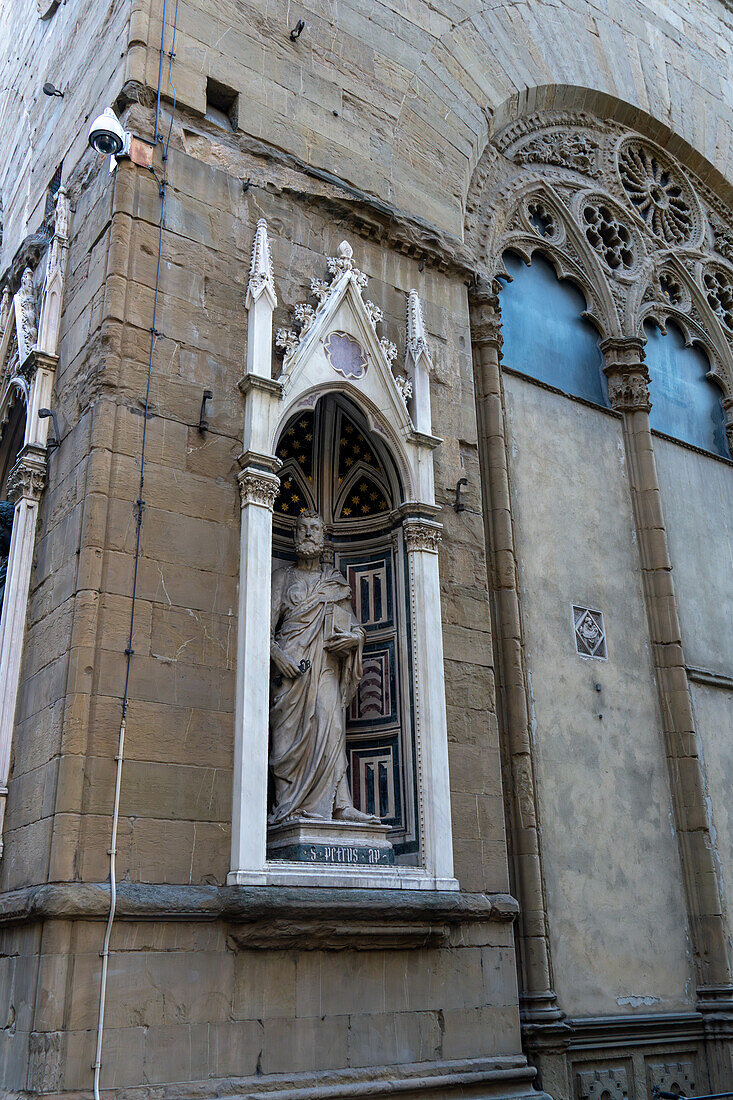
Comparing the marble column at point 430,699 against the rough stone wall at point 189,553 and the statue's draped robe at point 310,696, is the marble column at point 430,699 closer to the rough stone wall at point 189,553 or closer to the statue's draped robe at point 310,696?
the rough stone wall at point 189,553

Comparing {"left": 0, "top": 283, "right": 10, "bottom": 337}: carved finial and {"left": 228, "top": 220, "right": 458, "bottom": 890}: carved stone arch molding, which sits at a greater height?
{"left": 0, "top": 283, "right": 10, "bottom": 337}: carved finial

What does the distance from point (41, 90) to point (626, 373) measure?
24.3 ft

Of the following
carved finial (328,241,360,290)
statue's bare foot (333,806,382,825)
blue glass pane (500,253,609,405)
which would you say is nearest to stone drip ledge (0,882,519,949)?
statue's bare foot (333,806,382,825)

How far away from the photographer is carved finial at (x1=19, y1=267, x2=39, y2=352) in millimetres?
8773

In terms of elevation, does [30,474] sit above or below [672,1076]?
above

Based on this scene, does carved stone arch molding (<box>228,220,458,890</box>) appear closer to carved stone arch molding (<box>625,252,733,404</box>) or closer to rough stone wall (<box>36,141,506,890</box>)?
rough stone wall (<box>36,141,506,890</box>)

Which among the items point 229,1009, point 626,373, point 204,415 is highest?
point 626,373

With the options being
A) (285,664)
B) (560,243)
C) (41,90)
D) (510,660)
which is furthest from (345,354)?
(41,90)

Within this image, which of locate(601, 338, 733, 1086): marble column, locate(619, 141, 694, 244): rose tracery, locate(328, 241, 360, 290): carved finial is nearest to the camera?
locate(328, 241, 360, 290): carved finial

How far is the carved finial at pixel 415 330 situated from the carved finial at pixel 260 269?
1.33 metres

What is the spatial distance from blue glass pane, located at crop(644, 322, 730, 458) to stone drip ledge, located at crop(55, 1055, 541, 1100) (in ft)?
25.2

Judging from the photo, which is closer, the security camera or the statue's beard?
the security camera

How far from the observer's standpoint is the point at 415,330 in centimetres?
903

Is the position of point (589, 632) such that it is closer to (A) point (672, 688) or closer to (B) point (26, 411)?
(A) point (672, 688)
